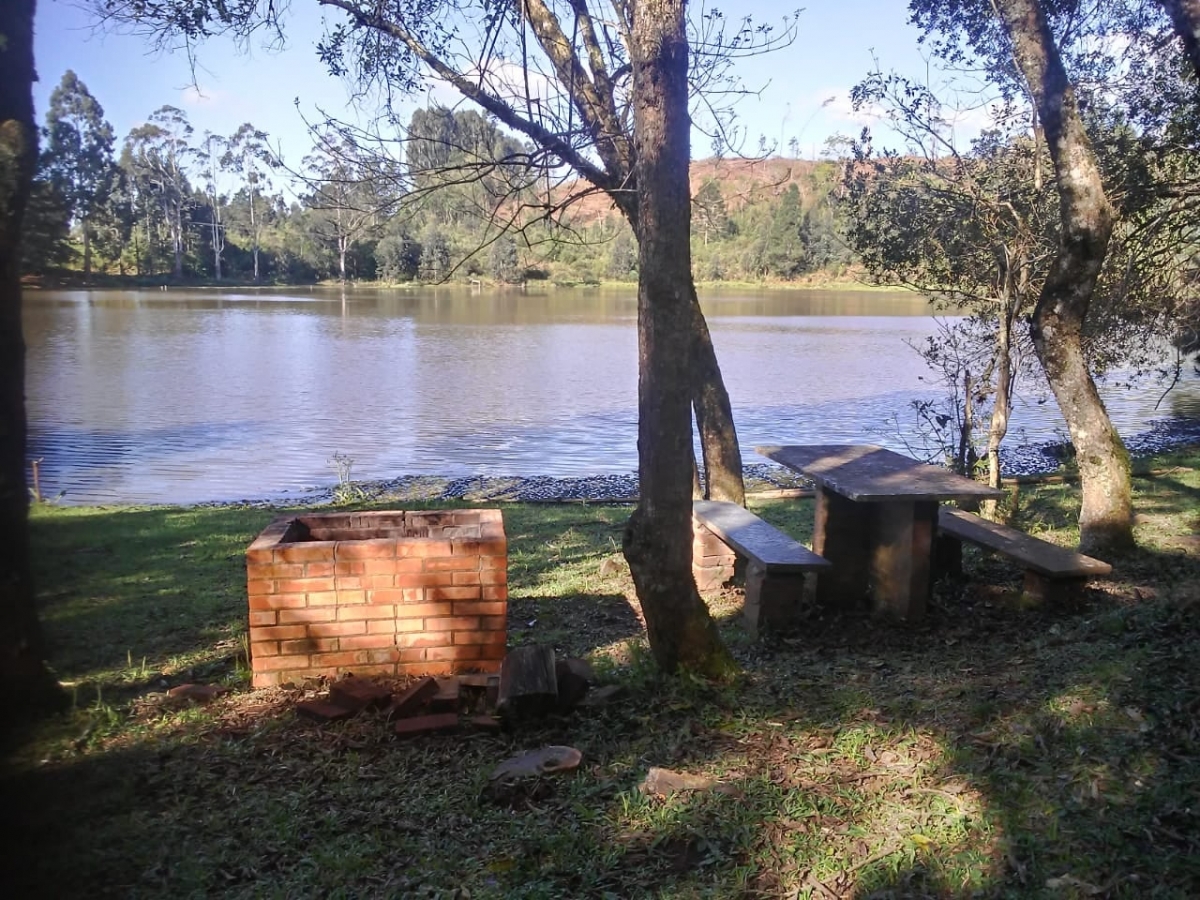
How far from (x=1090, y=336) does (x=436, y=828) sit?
9.11m

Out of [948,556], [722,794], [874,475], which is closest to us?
[722,794]

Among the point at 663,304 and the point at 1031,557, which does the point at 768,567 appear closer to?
the point at 1031,557

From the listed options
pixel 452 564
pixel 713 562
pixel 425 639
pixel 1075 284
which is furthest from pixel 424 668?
pixel 1075 284

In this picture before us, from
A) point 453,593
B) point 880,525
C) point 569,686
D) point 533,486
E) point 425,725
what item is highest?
point 880,525

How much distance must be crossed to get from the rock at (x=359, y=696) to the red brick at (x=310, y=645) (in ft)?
0.89

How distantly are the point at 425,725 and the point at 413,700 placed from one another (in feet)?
0.60

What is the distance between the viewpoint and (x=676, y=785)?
10.1 ft

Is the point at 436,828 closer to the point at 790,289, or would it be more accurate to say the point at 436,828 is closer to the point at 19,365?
the point at 19,365

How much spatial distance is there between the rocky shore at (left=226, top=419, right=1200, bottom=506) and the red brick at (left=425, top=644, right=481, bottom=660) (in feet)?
22.8

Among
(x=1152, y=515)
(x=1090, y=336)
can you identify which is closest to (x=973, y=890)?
(x=1152, y=515)

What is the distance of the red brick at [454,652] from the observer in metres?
4.36

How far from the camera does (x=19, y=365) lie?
12.2ft

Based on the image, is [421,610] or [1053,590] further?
[1053,590]

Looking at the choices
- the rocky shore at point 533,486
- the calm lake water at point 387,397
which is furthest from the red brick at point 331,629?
the rocky shore at point 533,486
